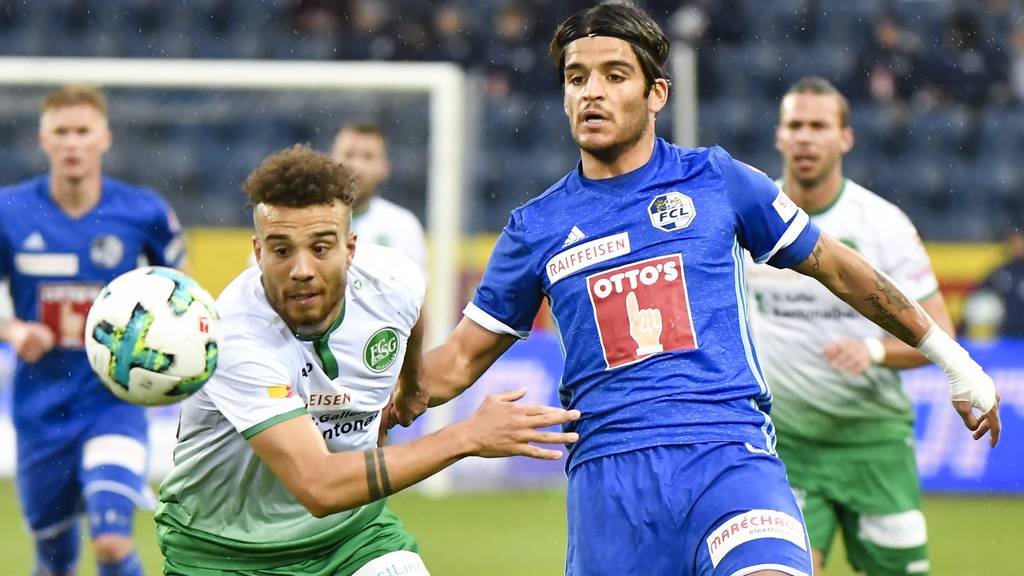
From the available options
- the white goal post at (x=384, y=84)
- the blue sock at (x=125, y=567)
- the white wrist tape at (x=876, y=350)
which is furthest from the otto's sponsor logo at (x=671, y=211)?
the white goal post at (x=384, y=84)

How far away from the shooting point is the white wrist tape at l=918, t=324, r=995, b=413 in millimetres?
5016

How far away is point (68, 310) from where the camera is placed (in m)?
7.62

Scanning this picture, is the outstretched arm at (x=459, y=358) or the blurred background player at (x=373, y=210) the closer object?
the outstretched arm at (x=459, y=358)

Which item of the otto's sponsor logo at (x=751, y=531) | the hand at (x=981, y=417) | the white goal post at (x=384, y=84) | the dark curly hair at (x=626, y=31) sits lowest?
the otto's sponsor logo at (x=751, y=531)

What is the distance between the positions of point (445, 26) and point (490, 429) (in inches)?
496

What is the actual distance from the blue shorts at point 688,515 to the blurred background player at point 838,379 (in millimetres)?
2251

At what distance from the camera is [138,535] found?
428 inches

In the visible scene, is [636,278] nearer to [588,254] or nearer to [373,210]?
[588,254]

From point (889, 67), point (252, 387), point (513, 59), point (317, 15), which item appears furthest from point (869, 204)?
point (317, 15)

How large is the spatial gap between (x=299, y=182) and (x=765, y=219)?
1.46 m

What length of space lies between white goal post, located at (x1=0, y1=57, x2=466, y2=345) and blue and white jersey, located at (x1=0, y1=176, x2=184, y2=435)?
4982 millimetres

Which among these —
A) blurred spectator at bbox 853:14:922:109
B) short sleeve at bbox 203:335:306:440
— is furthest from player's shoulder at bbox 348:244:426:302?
blurred spectator at bbox 853:14:922:109

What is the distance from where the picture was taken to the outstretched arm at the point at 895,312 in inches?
197

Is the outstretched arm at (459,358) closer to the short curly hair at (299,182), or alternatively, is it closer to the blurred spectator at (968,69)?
the short curly hair at (299,182)
